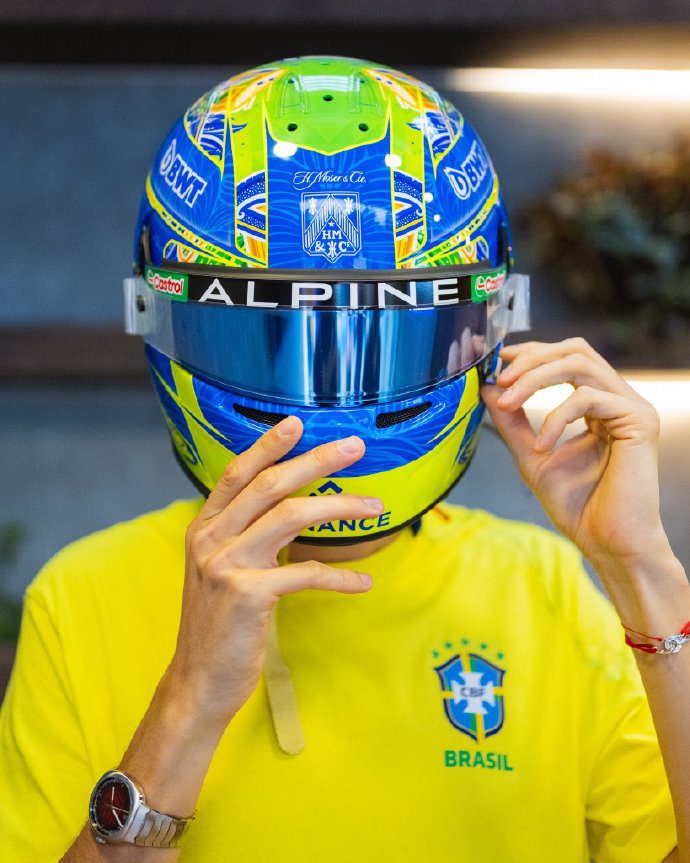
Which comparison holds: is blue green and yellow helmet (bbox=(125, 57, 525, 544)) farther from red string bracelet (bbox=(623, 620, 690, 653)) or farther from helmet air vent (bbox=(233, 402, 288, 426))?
red string bracelet (bbox=(623, 620, 690, 653))

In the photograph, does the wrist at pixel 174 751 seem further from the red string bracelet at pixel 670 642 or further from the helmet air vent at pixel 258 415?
the red string bracelet at pixel 670 642

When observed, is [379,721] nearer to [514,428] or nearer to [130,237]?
[514,428]

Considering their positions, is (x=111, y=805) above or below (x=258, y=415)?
below

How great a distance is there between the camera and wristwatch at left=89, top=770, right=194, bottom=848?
0.85 metres

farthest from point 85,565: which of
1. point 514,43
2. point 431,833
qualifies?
point 514,43

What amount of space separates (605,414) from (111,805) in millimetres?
605

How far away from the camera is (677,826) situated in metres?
0.97

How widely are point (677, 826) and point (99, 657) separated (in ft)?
2.06


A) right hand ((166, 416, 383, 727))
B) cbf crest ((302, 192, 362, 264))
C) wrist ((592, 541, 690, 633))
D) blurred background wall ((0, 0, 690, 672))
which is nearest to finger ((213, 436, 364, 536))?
right hand ((166, 416, 383, 727))

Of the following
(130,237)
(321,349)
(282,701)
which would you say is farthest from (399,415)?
(130,237)

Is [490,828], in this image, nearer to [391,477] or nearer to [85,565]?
[391,477]

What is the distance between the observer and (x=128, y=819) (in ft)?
2.79

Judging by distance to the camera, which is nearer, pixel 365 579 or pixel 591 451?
pixel 365 579

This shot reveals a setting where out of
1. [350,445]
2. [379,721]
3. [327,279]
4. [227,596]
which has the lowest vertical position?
[379,721]
